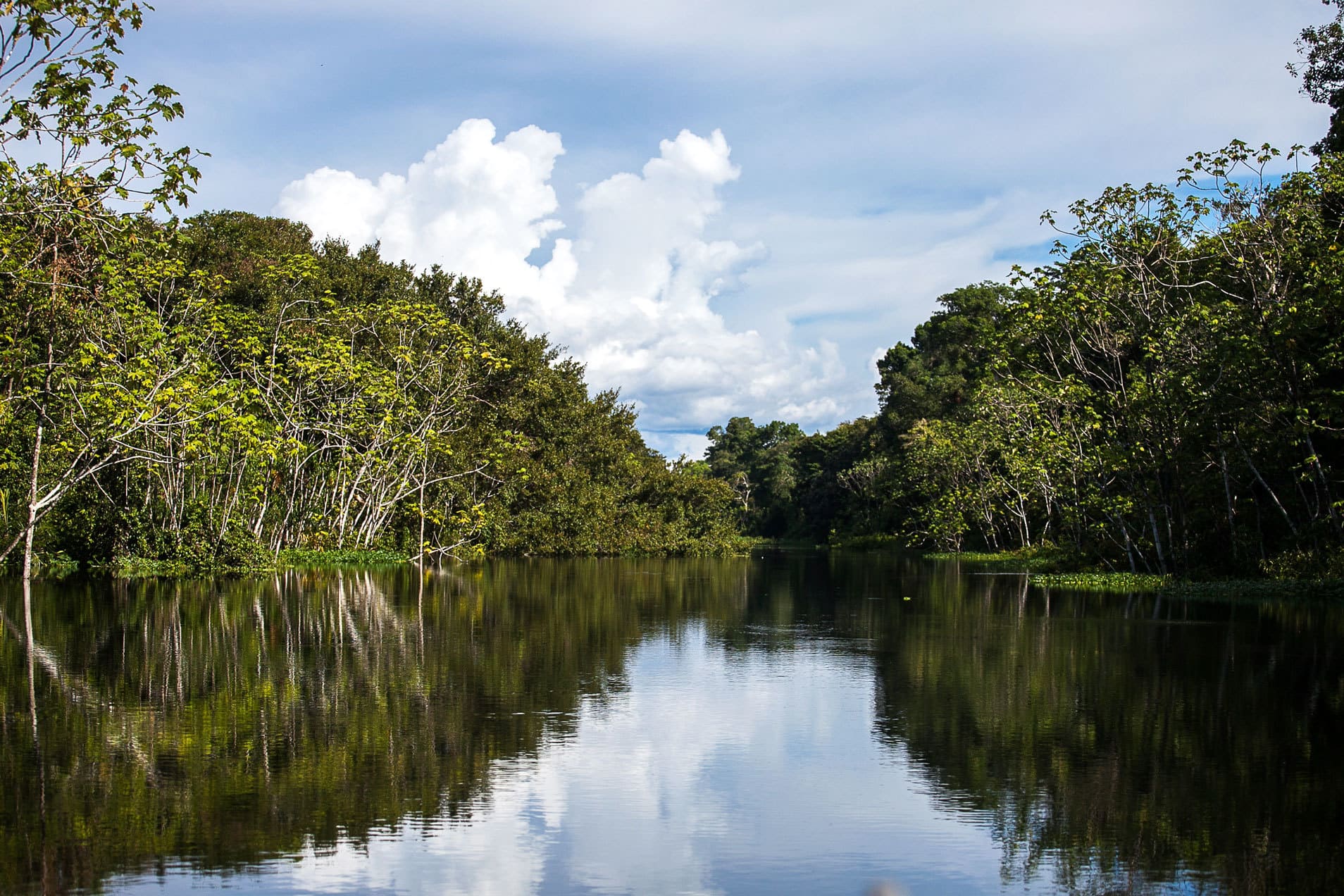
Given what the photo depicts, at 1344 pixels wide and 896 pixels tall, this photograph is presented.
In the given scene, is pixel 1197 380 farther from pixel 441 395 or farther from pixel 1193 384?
pixel 441 395

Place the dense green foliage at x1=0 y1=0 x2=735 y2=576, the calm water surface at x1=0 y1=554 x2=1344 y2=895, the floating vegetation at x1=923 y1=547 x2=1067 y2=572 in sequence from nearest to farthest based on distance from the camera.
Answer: the calm water surface at x1=0 y1=554 x2=1344 y2=895 < the dense green foliage at x1=0 y1=0 x2=735 y2=576 < the floating vegetation at x1=923 y1=547 x2=1067 y2=572

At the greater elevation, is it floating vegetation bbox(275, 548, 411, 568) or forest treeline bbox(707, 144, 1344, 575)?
forest treeline bbox(707, 144, 1344, 575)

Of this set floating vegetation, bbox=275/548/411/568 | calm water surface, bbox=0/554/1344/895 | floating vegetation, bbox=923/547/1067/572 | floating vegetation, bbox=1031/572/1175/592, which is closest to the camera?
calm water surface, bbox=0/554/1344/895

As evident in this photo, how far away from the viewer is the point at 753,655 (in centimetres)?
1529

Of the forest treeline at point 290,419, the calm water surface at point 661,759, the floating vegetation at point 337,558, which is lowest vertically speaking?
the calm water surface at point 661,759

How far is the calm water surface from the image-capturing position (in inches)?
241

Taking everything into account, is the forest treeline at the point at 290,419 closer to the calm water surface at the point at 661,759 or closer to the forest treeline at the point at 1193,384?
the calm water surface at the point at 661,759

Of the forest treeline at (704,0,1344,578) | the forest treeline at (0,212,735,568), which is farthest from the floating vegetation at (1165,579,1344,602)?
the forest treeline at (0,212,735,568)

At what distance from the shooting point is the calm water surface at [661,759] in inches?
241

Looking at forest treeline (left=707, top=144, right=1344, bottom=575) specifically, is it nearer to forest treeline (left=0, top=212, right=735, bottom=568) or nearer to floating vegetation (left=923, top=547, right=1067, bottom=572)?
floating vegetation (left=923, top=547, right=1067, bottom=572)

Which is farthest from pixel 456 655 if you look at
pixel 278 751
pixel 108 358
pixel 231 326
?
pixel 231 326

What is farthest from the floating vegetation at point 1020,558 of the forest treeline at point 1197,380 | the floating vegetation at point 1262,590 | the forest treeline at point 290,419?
the forest treeline at point 290,419

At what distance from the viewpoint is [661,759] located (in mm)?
8805

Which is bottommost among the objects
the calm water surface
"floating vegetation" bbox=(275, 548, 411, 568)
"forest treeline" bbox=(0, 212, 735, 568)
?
the calm water surface
